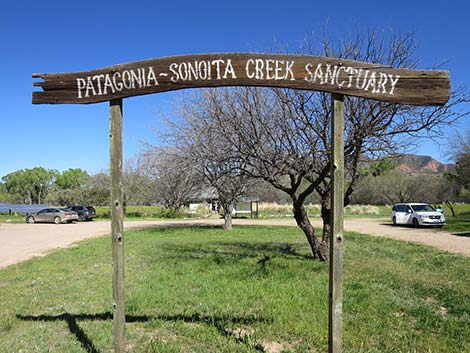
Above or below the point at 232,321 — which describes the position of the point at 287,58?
above

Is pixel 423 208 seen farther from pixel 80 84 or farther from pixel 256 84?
pixel 80 84

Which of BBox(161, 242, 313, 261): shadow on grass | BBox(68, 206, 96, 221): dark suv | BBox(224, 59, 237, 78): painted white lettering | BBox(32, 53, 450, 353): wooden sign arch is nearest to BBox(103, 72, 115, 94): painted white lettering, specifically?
BBox(32, 53, 450, 353): wooden sign arch

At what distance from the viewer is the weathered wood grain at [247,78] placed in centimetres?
365

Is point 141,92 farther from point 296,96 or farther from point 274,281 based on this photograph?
point 296,96

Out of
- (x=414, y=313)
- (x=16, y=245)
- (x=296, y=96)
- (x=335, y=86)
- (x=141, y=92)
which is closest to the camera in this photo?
(x=335, y=86)

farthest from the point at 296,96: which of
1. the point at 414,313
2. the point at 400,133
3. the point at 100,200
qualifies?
the point at 100,200

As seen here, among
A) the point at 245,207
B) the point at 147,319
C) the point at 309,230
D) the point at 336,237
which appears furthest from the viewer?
the point at 245,207

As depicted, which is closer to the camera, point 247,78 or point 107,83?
point 247,78

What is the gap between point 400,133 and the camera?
9.18 metres

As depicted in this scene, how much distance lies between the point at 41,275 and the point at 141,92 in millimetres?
7243

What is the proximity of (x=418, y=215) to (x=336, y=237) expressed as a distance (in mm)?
25089

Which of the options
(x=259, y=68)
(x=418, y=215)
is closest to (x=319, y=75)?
(x=259, y=68)

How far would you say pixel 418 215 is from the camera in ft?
84.8

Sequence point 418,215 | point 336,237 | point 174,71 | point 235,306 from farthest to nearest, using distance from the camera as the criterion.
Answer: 1. point 418,215
2. point 235,306
3. point 174,71
4. point 336,237
